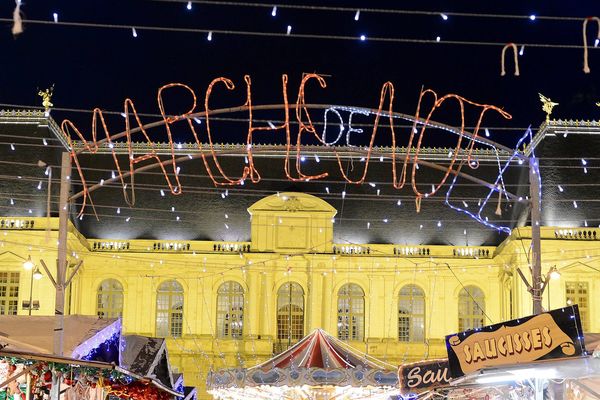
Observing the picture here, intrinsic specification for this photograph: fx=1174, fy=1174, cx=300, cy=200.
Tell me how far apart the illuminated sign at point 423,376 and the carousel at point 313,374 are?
A: 3.63 meters

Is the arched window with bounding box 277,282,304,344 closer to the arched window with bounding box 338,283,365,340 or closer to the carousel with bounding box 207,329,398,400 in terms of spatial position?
the arched window with bounding box 338,283,365,340

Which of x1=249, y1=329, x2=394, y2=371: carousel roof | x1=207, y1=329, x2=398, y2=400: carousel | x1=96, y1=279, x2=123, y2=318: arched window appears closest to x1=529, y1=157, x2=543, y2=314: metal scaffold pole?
x1=207, y1=329, x2=398, y2=400: carousel

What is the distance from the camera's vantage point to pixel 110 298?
42.0 m

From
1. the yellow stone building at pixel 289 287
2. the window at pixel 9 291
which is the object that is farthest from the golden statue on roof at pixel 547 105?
the window at pixel 9 291

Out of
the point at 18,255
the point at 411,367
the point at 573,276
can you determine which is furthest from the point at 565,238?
the point at 411,367

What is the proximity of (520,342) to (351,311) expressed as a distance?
97.2ft

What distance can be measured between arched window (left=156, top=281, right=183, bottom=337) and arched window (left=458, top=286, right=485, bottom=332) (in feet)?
33.1

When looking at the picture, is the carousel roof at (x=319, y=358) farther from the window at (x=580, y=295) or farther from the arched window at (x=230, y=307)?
the arched window at (x=230, y=307)

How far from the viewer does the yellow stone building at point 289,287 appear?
41750 mm

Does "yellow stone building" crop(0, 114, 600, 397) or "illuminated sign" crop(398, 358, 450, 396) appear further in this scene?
"yellow stone building" crop(0, 114, 600, 397)

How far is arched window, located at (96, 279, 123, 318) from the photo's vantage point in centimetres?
4194

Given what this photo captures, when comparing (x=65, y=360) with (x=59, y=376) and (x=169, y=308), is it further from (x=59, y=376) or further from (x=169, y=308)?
(x=169, y=308)

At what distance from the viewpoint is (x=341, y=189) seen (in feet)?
139

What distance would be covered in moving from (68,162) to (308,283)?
26.0m
